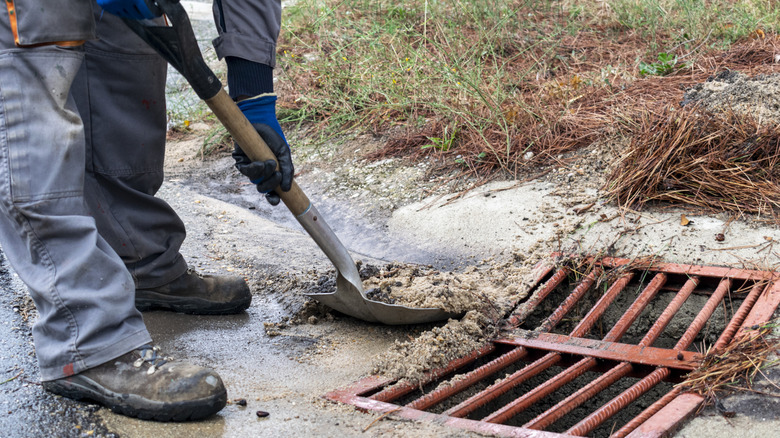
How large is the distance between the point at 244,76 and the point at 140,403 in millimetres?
936

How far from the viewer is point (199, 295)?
7.02 ft

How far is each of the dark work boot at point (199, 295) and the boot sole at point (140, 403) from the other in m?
0.59

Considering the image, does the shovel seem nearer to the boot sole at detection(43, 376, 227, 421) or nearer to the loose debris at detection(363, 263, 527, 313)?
the loose debris at detection(363, 263, 527, 313)

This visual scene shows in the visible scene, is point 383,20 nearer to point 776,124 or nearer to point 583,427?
point 776,124

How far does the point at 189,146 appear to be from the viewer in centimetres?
423

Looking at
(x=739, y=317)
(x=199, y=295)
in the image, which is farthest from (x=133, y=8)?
(x=739, y=317)

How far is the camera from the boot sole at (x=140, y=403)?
1.44m

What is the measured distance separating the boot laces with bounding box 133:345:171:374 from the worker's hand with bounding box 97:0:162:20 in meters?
0.78

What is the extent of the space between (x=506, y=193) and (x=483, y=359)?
3.26 feet

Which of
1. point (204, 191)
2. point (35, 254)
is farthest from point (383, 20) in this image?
point (35, 254)

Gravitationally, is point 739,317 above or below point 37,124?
below

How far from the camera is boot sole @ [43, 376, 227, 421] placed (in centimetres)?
144

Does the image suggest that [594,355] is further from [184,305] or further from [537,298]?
[184,305]

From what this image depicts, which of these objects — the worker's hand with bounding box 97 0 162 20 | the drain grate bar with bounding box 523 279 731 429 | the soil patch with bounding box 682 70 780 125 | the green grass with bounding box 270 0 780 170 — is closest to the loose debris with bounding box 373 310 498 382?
the drain grate bar with bounding box 523 279 731 429
